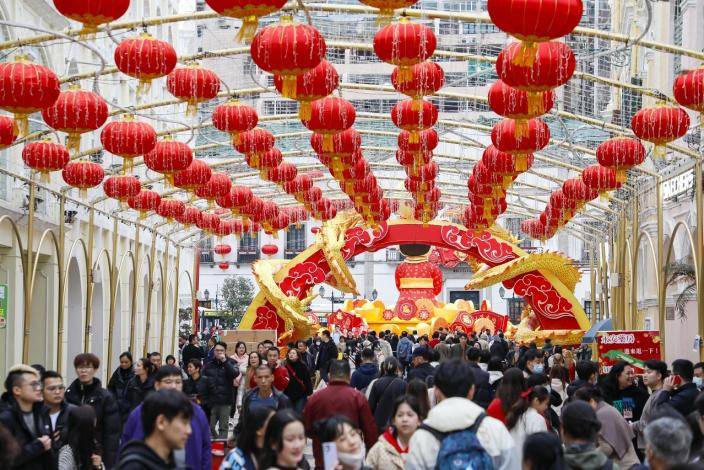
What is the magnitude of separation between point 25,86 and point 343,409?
594 centimetres

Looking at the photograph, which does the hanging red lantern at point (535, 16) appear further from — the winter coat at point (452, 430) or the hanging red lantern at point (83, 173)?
the hanging red lantern at point (83, 173)

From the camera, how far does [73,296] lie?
3042 centimetres

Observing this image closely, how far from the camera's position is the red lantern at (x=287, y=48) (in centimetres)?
1227

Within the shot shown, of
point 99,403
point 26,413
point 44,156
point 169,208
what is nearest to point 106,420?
point 99,403

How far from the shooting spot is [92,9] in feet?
37.4

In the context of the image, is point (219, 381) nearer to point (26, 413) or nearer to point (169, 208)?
point (26, 413)

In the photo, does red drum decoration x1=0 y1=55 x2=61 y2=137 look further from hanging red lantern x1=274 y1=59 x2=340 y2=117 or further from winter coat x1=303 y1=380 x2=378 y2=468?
winter coat x1=303 y1=380 x2=378 y2=468

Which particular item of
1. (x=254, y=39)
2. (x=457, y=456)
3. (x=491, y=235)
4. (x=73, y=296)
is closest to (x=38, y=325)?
(x=73, y=296)

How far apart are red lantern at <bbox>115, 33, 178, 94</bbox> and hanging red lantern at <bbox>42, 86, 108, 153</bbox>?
1.36m

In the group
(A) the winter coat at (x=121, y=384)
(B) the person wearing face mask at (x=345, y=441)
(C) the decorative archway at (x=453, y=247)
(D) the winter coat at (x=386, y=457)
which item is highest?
(C) the decorative archway at (x=453, y=247)

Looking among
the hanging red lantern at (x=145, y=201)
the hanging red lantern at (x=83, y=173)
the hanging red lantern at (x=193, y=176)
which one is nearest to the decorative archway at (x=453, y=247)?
the hanging red lantern at (x=145, y=201)

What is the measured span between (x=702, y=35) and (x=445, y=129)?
6.04 m

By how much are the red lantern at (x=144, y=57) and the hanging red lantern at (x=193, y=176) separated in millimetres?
6540

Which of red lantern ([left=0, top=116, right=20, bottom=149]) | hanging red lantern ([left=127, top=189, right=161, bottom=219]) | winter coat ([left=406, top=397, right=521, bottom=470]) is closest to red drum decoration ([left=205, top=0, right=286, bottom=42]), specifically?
winter coat ([left=406, top=397, right=521, bottom=470])
